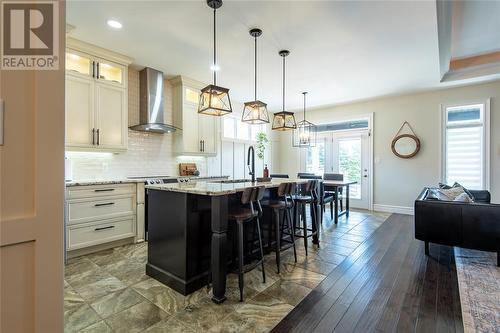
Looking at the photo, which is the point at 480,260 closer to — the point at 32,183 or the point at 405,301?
the point at 405,301

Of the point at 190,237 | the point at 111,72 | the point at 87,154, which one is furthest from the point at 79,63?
the point at 190,237

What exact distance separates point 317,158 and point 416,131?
2.39 metres

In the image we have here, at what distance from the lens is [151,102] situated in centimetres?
421

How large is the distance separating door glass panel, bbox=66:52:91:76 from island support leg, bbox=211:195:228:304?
2.89m

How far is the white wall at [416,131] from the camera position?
485 cm

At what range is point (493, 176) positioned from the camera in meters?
4.82

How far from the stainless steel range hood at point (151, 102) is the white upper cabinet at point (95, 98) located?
342 millimetres

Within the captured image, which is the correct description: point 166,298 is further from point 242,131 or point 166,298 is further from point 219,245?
point 242,131

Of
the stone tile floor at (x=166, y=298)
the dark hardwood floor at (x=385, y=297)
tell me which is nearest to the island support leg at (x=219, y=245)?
the stone tile floor at (x=166, y=298)

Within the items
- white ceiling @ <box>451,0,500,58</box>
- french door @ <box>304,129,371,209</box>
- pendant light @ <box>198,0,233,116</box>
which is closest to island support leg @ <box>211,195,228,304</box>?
pendant light @ <box>198,0,233,116</box>

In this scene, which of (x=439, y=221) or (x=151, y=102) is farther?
(x=151, y=102)

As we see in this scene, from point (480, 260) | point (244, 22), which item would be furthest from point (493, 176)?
point (244, 22)

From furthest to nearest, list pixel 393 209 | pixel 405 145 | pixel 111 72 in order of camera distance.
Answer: pixel 393 209
pixel 405 145
pixel 111 72

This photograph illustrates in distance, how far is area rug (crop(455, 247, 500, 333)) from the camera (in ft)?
6.15
